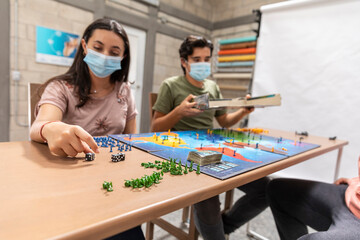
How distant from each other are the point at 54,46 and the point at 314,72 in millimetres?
2748

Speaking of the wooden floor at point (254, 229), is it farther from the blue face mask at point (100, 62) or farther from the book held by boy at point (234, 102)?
the blue face mask at point (100, 62)

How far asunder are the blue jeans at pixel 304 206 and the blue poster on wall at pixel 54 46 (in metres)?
2.41

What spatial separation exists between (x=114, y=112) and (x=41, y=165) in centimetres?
61

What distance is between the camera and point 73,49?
2.52 meters

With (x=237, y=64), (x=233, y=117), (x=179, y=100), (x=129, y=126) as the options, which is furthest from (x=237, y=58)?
(x=129, y=126)

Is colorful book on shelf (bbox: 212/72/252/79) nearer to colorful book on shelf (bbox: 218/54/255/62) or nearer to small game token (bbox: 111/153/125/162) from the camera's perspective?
colorful book on shelf (bbox: 218/54/255/62)

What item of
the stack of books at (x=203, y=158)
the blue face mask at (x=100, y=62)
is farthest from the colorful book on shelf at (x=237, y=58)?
the stack of books at (x=203, y=158)

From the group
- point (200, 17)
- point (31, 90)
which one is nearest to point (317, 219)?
point (31, 90)

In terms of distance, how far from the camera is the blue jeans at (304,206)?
0.87m

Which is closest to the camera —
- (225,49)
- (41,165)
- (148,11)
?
(41,165)

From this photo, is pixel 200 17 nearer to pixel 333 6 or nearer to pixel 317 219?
pixel 333 6

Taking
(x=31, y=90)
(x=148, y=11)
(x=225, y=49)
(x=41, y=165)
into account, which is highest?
(x=148, y=11)

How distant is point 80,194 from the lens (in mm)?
427

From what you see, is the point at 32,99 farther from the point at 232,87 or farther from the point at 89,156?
the point at 232,87
